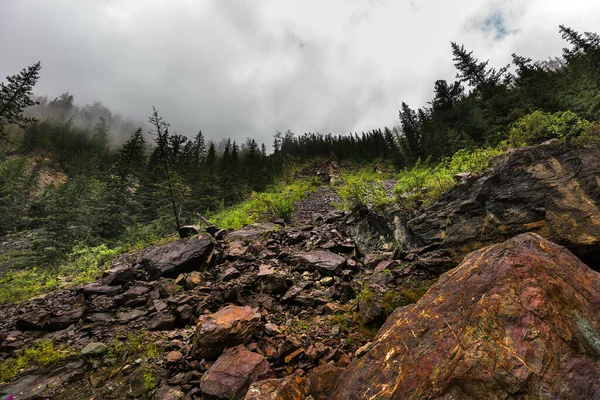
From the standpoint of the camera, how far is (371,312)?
17.3 ft

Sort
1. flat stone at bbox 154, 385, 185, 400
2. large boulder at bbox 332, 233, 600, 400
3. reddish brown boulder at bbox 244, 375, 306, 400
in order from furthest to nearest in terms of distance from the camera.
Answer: flat stone at bbox 154, 385, 185, 400, reddish brown boulder at bbox 244, 375, 306, 400, large boulder at bbox 332, 233, 600, 400

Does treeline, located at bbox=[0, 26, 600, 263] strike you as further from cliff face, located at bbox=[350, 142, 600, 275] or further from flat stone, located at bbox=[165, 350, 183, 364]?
flat stone, located at bbox=[165, 350, 183, 364]

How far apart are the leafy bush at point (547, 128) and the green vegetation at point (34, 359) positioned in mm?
13385

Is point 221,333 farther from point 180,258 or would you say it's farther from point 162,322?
point 180,258

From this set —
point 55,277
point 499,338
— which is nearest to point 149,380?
point 499,338

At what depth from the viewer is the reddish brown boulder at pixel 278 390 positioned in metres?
3.38

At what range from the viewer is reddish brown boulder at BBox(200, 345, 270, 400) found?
3.83m

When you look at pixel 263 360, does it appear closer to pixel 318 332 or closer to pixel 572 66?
pixel 318 332

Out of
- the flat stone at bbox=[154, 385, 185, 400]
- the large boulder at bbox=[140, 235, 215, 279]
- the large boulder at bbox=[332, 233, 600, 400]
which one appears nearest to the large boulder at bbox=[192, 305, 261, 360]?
the flat stone at bbox=[154, 385, 185, 400]

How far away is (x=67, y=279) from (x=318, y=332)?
13999mm

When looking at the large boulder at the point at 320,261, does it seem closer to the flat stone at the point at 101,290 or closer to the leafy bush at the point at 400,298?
the leafy bush at the point at 400,298

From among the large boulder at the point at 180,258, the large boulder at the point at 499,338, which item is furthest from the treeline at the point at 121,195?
the large boulder at the point at 499,338

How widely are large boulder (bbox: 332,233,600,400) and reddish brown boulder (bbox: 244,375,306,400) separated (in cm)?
60

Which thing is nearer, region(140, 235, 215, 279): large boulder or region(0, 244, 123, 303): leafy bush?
region(140, 235, 215, 279): large boulder
